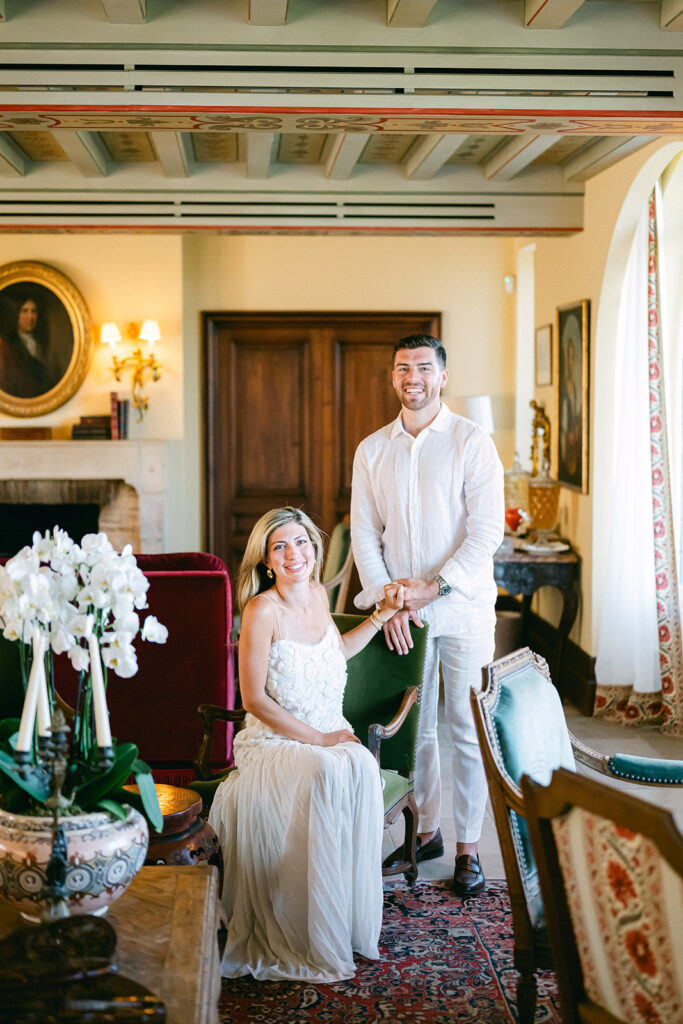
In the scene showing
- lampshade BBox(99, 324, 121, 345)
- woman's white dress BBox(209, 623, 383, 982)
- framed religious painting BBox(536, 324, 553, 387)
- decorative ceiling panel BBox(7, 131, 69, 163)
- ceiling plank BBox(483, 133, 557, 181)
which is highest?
decorative ceiling panel BBox(7, 131, 69, 163)

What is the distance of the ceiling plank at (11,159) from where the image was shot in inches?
214

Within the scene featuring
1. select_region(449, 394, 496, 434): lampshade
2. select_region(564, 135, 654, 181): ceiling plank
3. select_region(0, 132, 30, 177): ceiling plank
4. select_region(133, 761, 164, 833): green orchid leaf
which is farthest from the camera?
select_region(449, 394, 496, 434): lampshade

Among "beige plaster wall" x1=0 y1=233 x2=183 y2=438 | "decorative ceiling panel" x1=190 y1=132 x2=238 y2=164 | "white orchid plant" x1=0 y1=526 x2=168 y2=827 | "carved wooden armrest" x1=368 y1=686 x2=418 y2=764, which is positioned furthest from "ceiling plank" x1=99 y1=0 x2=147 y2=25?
"beige plaster wall" x1=0 y1=233 x2=183 y2=438

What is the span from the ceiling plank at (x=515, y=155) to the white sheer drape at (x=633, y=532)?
63 centimetres

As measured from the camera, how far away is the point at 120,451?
7324mm

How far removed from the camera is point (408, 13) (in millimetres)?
3521

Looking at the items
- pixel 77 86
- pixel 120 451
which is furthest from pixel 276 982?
pixel 120 451

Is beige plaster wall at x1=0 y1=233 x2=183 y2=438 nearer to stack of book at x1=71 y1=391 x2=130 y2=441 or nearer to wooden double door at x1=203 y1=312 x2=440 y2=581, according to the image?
stack of book at x1=71 y1=391 x2=130 y2=441

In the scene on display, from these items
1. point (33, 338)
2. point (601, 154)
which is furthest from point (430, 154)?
point (33, 338)

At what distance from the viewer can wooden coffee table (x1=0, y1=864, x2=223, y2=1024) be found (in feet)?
5.27

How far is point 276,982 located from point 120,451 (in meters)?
5.12

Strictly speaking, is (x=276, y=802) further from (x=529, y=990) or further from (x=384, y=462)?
(x=384, y=462)

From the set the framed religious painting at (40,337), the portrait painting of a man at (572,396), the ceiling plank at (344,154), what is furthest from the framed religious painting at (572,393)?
the framed religious painting at (40,337)

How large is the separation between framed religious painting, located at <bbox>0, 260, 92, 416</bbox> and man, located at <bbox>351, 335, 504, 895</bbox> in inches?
174
